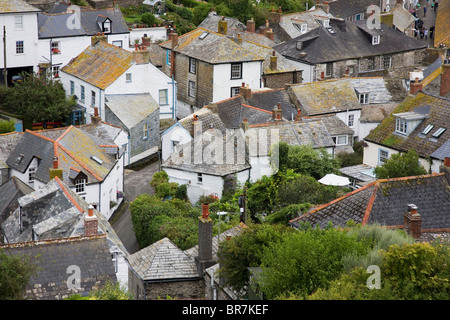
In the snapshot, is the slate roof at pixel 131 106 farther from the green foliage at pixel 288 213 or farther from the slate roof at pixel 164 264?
the slate roof at pixel 164 264

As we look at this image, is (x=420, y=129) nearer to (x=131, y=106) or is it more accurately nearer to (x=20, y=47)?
(x=131, y=106)

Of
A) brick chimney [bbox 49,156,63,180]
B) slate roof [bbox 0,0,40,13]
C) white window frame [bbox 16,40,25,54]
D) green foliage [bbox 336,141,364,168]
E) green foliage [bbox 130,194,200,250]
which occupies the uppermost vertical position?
slate roof [bbox 0,0,40,13]

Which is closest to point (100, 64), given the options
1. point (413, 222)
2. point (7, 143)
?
point (7, 143)

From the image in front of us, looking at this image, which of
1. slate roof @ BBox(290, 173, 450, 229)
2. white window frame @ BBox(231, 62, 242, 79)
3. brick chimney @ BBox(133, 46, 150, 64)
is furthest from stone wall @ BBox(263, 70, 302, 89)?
slate roof @ BBox(290, 173, 450, 229)

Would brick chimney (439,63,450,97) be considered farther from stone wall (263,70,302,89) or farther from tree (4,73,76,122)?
tree (4,73,76,122)

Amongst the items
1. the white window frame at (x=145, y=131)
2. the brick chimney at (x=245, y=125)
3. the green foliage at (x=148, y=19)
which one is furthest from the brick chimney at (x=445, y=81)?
the green foliage at (x=148, y=19)

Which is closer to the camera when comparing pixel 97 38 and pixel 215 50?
pixel 97 38
